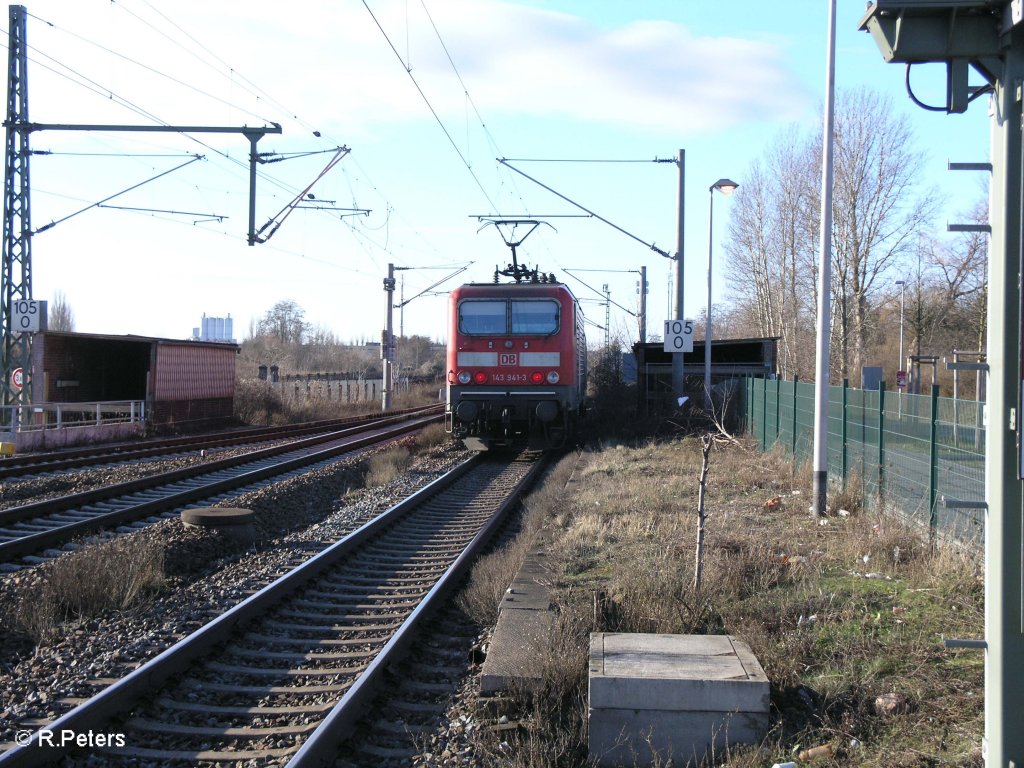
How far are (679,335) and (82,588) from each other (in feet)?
51.0

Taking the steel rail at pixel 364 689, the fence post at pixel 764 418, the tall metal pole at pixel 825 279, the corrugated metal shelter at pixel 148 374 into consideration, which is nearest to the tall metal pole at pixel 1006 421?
the steel rail at pixel 364 689

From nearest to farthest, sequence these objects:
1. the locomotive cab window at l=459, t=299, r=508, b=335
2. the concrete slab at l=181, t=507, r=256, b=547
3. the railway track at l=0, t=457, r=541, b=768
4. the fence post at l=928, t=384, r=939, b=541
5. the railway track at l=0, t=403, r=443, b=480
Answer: the railway track at l=0, t=457, r=541, b=768, the fence post at l=928, t=384, r=939, b=541, the concrete slab at l=181, t=507, r=256, b=547, the railway track at l=0, t=403, r=443, b=480, the locomotive cab window at l=459, t=299, r=508, b=335

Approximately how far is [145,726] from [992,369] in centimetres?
433

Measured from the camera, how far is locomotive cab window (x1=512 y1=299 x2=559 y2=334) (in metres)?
17.8

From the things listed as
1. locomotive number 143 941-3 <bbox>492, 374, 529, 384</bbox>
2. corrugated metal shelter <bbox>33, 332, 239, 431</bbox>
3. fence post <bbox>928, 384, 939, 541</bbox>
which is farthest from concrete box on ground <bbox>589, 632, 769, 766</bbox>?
corrugated metal shelter <bbox>33, 332, 239, 431</bbox>

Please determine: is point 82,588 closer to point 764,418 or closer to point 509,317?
point 509,317

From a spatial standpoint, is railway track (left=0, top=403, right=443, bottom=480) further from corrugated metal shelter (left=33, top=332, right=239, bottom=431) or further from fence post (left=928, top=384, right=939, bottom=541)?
fence post (left=928, top=384, right=939, bottom=541)

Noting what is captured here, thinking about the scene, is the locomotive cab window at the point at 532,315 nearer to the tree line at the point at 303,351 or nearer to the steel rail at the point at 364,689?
the steel rail at the point at 364,689

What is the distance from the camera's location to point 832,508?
1038cm

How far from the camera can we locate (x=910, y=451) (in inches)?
352

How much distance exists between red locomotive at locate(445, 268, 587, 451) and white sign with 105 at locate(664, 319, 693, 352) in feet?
11.0

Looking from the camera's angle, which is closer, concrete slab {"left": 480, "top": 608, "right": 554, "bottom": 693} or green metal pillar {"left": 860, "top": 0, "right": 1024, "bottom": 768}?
green metal pillar {"left": 860, "top": 0, "right": 1024, "bottom": 768}

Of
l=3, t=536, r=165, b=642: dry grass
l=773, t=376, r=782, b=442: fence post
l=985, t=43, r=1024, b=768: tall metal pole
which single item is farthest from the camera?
l=773, t=376, r=782, b=442: fence post

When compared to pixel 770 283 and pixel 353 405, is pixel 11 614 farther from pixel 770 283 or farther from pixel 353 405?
pixel 770 283
